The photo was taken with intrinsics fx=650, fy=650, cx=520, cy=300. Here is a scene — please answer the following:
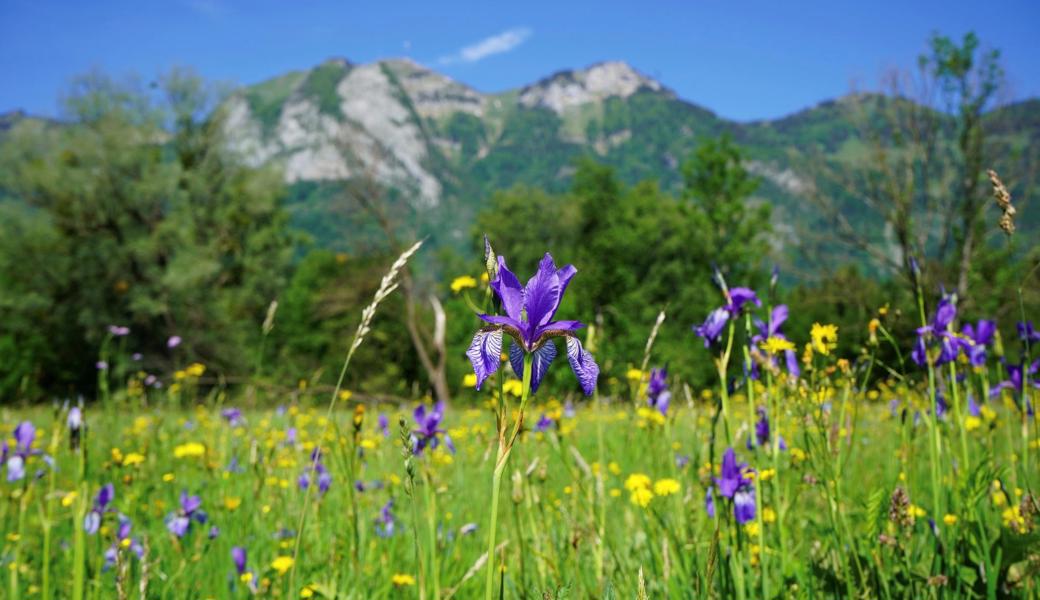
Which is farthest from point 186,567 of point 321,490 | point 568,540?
point 568,540

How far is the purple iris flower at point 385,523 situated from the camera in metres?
2.89

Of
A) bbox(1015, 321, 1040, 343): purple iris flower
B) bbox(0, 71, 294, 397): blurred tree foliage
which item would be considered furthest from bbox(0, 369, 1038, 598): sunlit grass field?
bbox(0, 71, 294, 397): blurred tree foliage

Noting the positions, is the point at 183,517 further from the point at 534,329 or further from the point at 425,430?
the point at 534,329

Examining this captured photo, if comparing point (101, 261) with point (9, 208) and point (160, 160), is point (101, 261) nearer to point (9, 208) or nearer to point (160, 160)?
point (9, 208)

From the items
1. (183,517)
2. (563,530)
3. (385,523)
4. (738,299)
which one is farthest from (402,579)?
(738,299)

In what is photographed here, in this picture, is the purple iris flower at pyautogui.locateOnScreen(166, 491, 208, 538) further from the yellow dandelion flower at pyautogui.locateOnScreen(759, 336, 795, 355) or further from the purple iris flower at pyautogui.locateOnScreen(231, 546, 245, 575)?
the yellow dandelion flower at pyautogui.locateOnScreen(759, 336, 795, 355)

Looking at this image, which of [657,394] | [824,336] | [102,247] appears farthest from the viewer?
[102,247]

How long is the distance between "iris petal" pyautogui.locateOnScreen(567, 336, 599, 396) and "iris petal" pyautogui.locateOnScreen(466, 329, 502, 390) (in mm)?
110

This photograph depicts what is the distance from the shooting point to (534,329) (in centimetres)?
99

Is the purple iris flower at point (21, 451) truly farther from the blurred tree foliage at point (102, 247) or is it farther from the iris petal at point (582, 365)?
the blurred tree foliage at point (102, 247)

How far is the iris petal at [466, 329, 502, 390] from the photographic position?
948 mm

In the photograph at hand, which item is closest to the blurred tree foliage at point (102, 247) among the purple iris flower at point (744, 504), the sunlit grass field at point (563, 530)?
the sunlit grass field at point (563, 530)

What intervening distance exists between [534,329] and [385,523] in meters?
2.34

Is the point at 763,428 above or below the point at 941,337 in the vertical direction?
below
